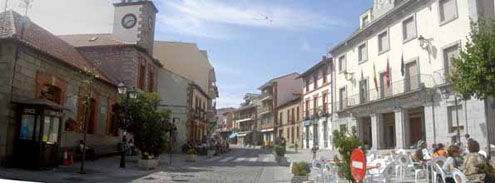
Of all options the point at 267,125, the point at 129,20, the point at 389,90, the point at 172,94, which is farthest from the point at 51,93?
the point at 389,90

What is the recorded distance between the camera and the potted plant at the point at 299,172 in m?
5.21

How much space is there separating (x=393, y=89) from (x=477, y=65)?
3.14 ft

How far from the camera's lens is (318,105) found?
14.0 feet

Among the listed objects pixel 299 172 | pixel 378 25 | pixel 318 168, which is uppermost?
pixel 378 25

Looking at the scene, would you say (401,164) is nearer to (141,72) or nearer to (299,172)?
(299,172)

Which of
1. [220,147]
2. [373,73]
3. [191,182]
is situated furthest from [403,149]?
[220,147]

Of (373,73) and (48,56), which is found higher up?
(48,56)

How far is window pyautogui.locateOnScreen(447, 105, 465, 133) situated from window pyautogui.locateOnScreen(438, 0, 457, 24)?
0.76 meters

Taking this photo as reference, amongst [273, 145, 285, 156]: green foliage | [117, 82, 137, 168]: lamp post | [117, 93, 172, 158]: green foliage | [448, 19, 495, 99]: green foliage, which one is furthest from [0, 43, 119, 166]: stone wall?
[448, 19, 495, 99]: green foliage

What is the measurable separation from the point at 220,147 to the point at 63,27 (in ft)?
36.6

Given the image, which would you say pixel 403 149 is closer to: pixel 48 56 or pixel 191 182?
pixel 191 182

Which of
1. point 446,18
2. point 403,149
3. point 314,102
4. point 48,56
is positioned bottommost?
point 403,149

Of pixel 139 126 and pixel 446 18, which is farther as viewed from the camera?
pixel 139 126

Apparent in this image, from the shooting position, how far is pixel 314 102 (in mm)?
4328
